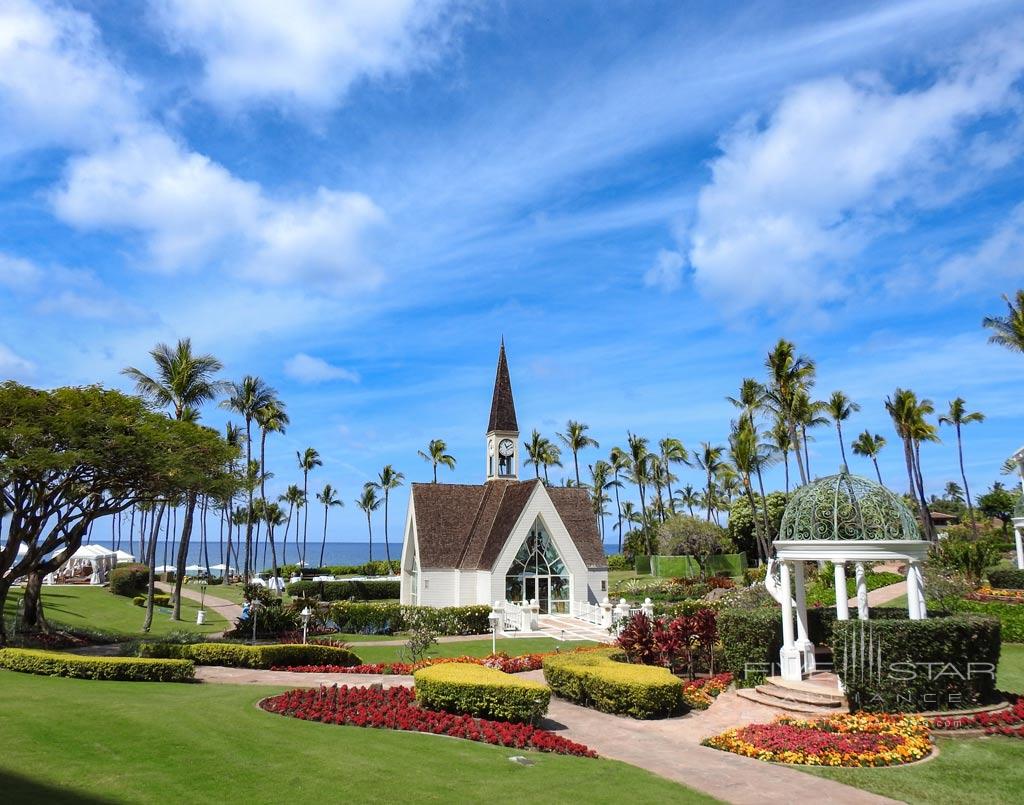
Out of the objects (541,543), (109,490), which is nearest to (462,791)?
(109,490)

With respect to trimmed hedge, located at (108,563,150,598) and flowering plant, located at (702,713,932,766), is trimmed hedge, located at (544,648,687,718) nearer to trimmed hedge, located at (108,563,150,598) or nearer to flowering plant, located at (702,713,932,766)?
flowering plant, located at (702,713,932,766)

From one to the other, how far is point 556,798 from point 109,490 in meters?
23.0

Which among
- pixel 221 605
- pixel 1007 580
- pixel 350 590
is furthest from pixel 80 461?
pixel 1007 580

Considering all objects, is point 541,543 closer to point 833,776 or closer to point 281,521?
point 833,776

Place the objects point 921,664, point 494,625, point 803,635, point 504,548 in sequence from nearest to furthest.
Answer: point 921,664
point 803,635
point 494,625
point 504,548

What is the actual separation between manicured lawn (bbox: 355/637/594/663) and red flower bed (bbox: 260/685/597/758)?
9.14 meters

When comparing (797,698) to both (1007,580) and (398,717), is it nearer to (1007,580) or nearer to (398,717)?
(398,717)

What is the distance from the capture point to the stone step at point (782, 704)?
614 inches

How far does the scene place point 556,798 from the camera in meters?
10.0

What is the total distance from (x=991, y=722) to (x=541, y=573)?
87.8 ft

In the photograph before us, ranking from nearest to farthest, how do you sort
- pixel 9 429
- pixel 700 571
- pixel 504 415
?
pixel 9 429 → pixel 504 415 → pixel 700 571

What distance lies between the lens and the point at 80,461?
2350cm

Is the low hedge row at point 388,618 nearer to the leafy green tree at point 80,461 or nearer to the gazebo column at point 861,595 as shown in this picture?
the leafy green tree at point 80,461

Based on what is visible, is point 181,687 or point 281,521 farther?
point 281,521
